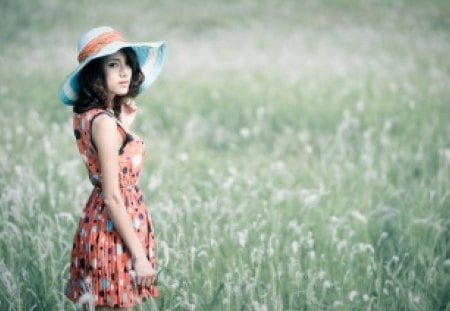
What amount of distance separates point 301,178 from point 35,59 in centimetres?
761

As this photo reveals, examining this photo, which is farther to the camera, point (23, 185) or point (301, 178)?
point (301, 178)

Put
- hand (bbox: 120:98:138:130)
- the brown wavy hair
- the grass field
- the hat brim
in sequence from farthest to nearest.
A: the grass field < hand (bbox: 120:98:138:130) < the brown wavy hair < the hat brim

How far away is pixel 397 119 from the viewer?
27.6 ft

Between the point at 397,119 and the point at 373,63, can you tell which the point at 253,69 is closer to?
the point at 373,63

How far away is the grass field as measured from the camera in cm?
429

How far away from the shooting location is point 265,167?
276 inches

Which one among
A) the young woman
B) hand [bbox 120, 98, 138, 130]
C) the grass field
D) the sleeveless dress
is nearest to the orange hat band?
the young woman

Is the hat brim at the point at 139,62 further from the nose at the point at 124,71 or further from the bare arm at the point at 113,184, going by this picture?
the bare arm at the point at 113,184

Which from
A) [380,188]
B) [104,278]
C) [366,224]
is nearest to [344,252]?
[366,224]

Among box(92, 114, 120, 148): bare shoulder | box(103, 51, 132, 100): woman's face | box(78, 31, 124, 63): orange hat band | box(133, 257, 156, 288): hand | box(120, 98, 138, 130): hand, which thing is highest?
box(78, 31, 124, 63): orange hat band

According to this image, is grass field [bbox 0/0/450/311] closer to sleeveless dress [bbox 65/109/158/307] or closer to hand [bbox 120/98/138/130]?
sleeveless dress [bbox 65/109/158/307]

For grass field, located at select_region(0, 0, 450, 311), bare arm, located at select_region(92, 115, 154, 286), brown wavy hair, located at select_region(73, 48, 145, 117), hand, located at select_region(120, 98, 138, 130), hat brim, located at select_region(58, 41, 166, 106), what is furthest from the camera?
grass field, located at select_region(0, 0, 450, 311)

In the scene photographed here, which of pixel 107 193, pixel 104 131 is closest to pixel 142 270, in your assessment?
pixel 107 193

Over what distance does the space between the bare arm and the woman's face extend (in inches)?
10.9
